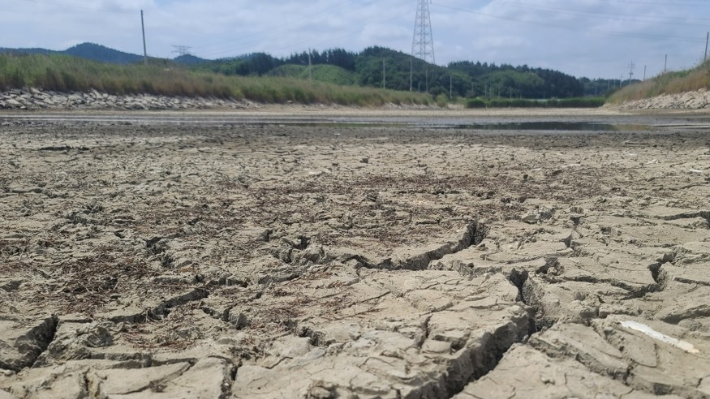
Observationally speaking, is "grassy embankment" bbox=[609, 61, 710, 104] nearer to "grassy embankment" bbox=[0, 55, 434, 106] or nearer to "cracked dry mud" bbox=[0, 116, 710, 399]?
"grassy embankment" bbox=[0, 55, 434, 106]

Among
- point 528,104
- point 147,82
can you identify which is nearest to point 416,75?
point 528,104

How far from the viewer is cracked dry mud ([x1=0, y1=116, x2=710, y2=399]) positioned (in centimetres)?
195

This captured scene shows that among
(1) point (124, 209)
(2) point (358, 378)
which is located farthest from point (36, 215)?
(2) point (358, 378)

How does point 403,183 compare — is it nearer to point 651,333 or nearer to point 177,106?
point 651,333

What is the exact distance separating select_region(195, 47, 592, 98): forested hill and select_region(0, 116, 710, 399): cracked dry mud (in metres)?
65.2

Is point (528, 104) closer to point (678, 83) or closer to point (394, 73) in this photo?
point (394, 73)

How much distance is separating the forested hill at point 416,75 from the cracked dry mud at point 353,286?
6516 centimetres

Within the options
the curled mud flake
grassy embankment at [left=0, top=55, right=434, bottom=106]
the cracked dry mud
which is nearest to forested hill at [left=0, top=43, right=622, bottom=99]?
grassy embankment at [left=0, top=55, right=434, bottom=106]

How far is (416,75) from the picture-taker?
79875mm

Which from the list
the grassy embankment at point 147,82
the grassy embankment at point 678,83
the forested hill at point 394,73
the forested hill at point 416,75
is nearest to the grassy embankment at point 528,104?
the forested hill at point 394,73

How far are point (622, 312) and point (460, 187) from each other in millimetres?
3125

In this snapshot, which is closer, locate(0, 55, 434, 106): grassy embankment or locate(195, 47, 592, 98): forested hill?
locate(0, 55, 434, 106): grassy embankment

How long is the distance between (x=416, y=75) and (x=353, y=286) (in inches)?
3142

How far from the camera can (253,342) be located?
2.21 metres
